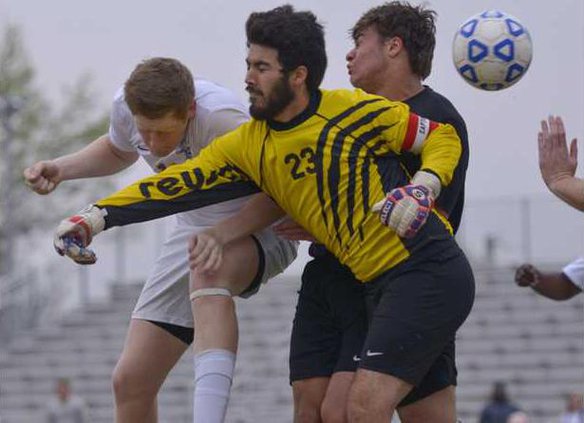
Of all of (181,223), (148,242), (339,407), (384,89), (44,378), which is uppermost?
(384,89)

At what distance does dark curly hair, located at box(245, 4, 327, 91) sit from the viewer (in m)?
6.50

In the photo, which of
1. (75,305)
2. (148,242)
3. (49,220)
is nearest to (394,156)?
(148,242)

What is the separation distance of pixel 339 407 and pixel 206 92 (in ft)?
5.04

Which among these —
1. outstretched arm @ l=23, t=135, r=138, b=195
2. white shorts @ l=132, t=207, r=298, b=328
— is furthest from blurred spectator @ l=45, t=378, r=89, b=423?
white shorts @ l=132, t=207, r=298, b=328

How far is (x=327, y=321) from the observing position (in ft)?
23.2

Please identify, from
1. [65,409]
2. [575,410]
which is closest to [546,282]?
[575,410]

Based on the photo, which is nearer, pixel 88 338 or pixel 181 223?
pixel 181 223

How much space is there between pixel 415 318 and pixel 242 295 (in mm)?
1128

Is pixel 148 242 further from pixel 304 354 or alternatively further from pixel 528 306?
pixel 304 354

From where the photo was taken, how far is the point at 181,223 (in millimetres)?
7566

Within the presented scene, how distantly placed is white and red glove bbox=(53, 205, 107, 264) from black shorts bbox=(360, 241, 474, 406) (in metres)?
1.17

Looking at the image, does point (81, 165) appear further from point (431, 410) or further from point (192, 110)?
point (431, 410)

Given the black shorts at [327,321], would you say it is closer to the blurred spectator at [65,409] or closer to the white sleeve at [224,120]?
the white sleeve at [224,120]

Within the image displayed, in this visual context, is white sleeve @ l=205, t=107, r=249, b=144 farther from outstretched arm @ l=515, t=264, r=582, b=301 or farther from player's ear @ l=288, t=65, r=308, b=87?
outstretched arm @ l=515, t=264, r=582, b=301
